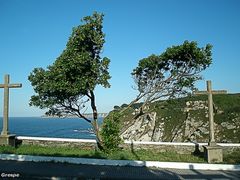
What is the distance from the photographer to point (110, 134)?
14.2m

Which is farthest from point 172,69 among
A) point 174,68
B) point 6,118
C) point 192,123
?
point 192,123

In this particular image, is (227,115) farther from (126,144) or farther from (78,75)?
(78,75)

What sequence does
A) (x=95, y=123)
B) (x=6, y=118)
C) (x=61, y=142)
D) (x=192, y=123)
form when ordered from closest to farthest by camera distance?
(x=95, y=123)
(x=6, y=118)
(x=61, y=142)
(x=192, y=123)

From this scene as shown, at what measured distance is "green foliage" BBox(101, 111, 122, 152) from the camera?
46.4 ft

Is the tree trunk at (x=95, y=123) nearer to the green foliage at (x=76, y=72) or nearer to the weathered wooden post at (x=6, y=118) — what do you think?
the green foliage at (x=76, y=72)

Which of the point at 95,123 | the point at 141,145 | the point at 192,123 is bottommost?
the point at 141,145

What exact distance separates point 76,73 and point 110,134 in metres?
3.28

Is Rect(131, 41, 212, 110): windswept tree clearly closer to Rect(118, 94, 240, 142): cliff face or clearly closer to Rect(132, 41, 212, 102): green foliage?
Rect(132, 41, 212, 102): green foliage

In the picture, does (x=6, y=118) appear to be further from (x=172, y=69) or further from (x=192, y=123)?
(x=192, y=123)

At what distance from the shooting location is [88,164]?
11.9 metres

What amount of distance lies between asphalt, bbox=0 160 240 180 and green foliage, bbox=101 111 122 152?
2.58 m

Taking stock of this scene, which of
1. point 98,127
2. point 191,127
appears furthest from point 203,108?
point 98,127

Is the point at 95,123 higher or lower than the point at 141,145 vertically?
higher

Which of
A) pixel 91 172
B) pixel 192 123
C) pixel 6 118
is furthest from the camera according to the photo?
pixel 192 123
